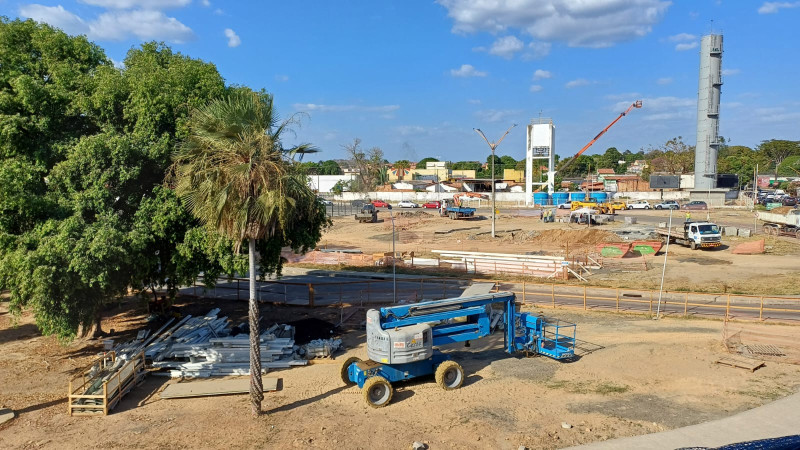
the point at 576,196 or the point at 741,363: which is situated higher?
the point at 576,196

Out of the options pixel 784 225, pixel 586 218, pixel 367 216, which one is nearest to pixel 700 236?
pixel 784 225

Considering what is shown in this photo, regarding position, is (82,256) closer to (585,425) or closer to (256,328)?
(256,328)

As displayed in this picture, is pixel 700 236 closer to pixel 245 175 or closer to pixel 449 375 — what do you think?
pixel 449 375

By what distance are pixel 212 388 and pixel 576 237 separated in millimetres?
38331

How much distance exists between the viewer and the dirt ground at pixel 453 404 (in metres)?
13.4

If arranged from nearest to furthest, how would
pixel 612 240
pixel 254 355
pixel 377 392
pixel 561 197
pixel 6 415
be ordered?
1. pixel 254 355
2. pixel 6 415
3. pixel 377 392
4. pixel 612 240
5. pixel 561 197

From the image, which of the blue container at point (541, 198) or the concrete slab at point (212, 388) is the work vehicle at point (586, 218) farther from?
the concrete slab at point (212, 388)

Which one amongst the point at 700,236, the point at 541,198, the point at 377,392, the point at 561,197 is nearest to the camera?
the point at 377,392

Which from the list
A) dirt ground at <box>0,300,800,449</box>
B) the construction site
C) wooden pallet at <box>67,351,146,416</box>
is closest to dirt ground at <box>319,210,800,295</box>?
the construction site

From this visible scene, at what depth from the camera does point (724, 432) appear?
42.8 ft

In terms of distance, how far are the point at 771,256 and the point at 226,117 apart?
40.7 m

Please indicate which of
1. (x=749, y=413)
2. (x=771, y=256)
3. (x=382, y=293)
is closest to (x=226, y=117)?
(x=749, y=413)

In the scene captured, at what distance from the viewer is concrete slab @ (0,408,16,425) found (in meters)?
14.8

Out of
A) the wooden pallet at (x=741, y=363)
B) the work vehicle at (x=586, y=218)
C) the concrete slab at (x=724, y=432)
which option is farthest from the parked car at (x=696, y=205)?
the concrete slab at (x=724, y=432)
